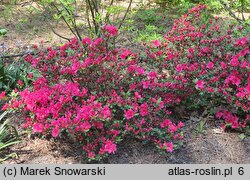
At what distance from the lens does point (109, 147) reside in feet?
9.58

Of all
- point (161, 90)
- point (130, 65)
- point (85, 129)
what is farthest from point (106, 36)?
point (85, 129)

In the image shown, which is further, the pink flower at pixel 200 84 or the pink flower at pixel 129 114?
the pink flower at pixel 200 84

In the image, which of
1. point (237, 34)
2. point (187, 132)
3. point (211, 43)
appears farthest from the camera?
point (237, 34)

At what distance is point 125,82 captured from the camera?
11.6ft

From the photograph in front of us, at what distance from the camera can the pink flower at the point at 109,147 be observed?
2.91 meters

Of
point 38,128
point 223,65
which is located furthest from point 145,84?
point 38,128

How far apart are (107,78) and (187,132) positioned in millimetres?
905

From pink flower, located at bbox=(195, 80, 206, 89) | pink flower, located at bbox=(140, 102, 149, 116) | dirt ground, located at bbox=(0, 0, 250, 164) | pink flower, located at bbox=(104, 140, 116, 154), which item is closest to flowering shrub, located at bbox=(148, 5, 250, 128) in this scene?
pink flower, located at bbox=(195, 80, 206, 89)

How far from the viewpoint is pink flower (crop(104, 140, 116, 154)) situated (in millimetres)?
2910

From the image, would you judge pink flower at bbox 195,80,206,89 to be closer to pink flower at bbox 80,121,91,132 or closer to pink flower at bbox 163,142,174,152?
pink flower at bbox 163,142,174,152

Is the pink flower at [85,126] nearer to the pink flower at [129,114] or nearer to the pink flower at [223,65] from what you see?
the pink flower at [129,114]

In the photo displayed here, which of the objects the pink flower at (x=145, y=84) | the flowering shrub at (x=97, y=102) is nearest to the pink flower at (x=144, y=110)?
the flowering shrub at (x=97, y=102)

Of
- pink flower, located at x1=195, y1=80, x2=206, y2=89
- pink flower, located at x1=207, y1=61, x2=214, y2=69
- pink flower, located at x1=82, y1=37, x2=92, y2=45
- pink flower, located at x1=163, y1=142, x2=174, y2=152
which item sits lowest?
pink flower, located at x1=163, y1=142, x2=174, y2=152

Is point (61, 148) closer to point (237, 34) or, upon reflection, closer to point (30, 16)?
point (237, 34)
